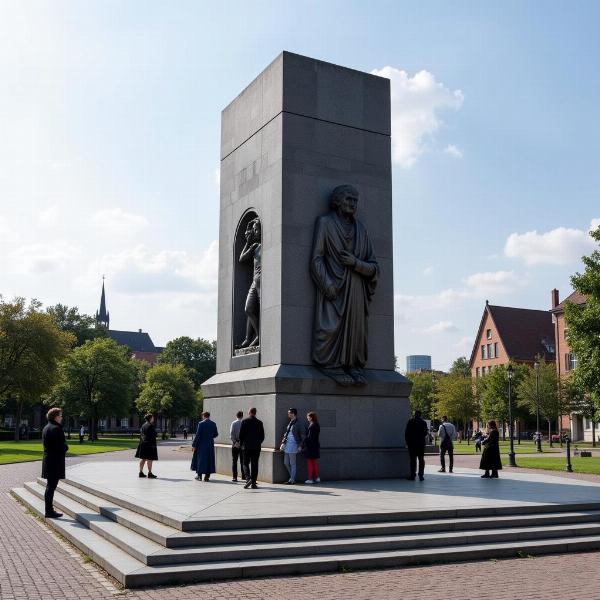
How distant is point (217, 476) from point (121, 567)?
392 inches

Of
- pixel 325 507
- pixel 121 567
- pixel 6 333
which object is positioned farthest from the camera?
pixel 6 333

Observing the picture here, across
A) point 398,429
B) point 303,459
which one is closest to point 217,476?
point 303,459

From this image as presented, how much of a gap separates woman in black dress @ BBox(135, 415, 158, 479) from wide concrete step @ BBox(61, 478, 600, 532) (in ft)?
14.7

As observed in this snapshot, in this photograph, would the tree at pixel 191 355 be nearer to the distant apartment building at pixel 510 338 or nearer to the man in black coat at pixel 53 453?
the distant apartment building at pixel 510 338

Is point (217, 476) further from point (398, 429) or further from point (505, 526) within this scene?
point (505, 526)

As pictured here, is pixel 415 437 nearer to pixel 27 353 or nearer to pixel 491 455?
pixel 491 455

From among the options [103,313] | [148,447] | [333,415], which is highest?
[103,313]

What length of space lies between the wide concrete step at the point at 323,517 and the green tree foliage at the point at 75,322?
314ft

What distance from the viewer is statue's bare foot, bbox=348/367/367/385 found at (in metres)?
18.4

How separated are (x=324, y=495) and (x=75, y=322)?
9878 centimetres

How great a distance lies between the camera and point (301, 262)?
61.0 feet

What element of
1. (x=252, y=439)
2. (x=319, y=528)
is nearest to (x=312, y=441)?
(x=252, y=439)

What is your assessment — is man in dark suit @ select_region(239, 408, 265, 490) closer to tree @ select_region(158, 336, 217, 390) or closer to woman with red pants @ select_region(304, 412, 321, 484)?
woman with red pants @ select_region(304, 412, 321, 484)

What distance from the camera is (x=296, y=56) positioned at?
19.3 metres
